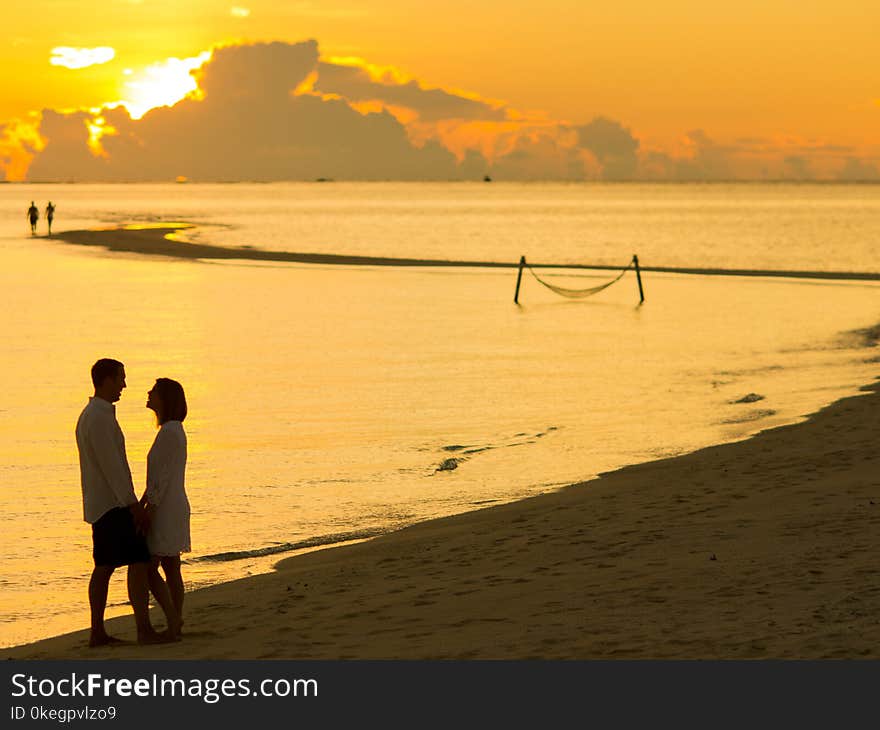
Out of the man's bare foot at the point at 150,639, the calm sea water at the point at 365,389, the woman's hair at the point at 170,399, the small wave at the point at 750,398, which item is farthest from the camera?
the small wave at the point at 750,398

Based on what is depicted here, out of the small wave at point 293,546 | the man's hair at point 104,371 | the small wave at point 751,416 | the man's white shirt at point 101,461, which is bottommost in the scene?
the small wave at point 293,546

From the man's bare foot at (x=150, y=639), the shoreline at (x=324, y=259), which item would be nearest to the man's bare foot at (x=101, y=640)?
the man's bare foot at (x=150, y=639)

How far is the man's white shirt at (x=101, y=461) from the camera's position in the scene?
24.0 ft

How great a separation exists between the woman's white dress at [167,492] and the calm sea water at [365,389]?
62.9 inches

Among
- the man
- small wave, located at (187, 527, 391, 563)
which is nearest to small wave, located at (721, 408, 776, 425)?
small wave, located at (187, 527, 391, 563)

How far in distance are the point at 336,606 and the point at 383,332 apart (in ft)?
64.3

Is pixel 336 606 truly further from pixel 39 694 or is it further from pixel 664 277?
pixel 664 277

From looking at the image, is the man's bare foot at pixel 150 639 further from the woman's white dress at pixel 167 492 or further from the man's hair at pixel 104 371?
the man's hair at pixel 104 371

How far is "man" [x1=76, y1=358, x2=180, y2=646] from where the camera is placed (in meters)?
7.33

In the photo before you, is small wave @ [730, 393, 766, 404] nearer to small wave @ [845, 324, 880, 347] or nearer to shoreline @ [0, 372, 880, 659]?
shoreline @ [0, 372, 880, 659]

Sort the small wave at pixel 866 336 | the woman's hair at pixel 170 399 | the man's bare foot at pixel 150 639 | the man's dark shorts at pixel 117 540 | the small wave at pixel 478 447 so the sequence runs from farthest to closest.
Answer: the small wave at pixel 866 336 → the small wave at pixel 478 447 → the man's bare foot at pixel 150 639 → the man's dark shorts at pixel 117 540 → the woman's hair at pixel 170 399


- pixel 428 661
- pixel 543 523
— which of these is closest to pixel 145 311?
pixel 543 523

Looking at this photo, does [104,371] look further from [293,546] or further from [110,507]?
[293,546]

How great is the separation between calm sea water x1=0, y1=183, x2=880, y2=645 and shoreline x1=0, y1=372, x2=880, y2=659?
0.99 m
